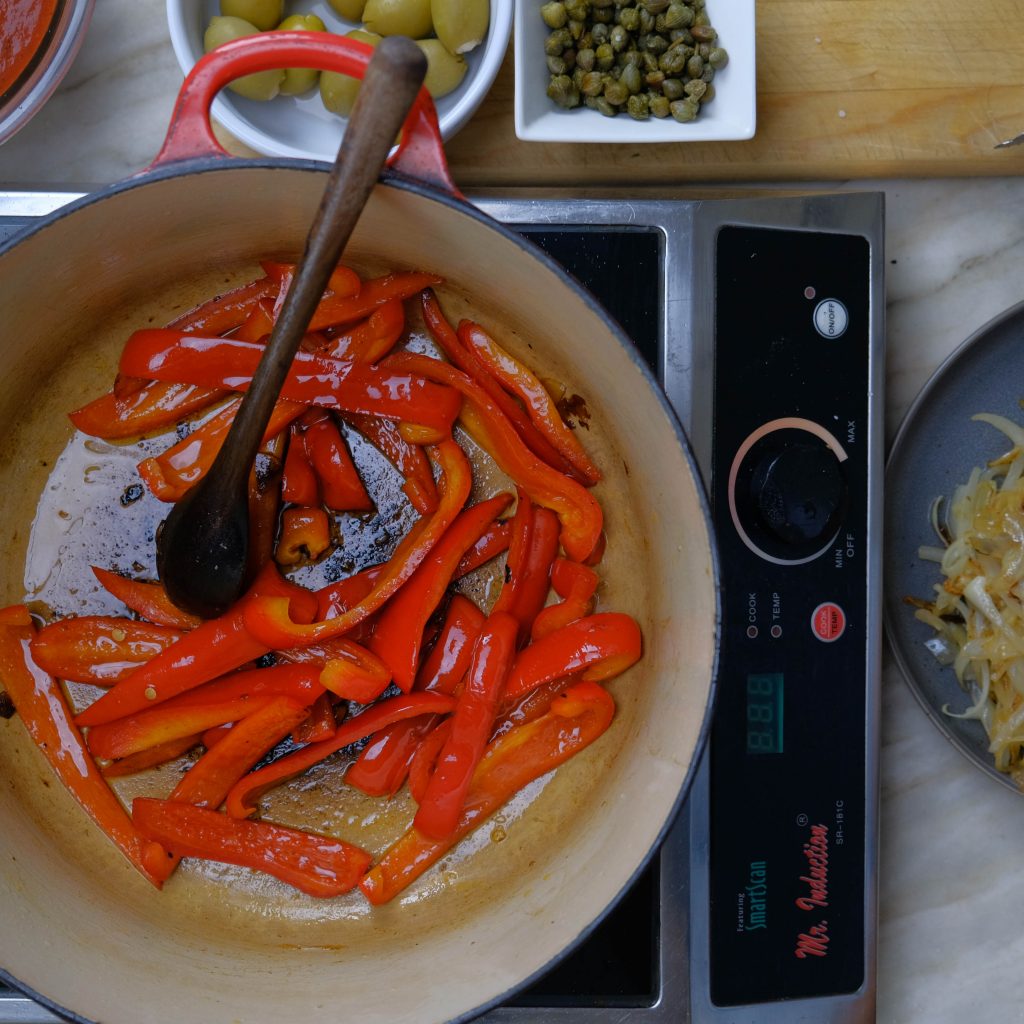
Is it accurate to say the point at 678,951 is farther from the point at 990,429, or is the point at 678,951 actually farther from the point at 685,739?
the point at 990,429

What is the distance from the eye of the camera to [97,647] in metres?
0.90

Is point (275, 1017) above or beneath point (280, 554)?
beneath

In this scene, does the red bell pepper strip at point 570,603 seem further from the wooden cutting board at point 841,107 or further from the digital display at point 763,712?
the wooden cutting board at point 841,107

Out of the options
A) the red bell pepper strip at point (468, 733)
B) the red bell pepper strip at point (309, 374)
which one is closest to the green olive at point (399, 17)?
the red bell pepper strip at point (309, 374)

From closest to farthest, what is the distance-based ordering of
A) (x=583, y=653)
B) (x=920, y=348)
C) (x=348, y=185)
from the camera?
(x=348, y=185) < (x=583, y=653) < (x=920, y=348)

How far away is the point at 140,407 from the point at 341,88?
0.36 meters

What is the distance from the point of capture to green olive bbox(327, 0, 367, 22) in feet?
3.09

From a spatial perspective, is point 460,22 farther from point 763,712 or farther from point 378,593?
point 763,712

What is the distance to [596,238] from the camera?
35.8 inches

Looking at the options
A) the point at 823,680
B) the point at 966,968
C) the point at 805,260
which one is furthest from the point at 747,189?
the point at 966,968

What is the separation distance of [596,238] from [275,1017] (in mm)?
743

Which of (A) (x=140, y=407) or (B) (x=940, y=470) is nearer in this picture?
(A) (x=140, y=407)

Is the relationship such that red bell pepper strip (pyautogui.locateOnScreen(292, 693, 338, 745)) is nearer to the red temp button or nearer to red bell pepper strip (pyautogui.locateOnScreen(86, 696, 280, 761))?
red bell pepper strip (pyautogui.locateOnScreen(86, 696, 280, 761))

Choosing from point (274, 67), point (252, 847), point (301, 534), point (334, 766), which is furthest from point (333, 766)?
point (274, 67)
